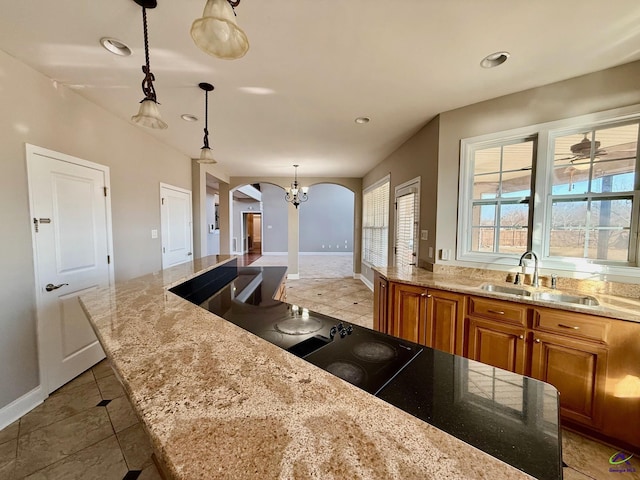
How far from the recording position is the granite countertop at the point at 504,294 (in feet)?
5.32

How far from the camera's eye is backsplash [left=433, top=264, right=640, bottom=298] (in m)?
1.92

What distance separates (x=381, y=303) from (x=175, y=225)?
336 centimetres

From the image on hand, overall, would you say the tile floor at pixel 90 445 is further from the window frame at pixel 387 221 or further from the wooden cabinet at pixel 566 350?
the window frame at pixel 387 221

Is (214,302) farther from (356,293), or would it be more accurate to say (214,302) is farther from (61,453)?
(356,293)

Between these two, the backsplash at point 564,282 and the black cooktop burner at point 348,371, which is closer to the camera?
the black cooktop burner at point 348,371

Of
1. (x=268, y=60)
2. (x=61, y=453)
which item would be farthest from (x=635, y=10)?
(x=61, y=453)

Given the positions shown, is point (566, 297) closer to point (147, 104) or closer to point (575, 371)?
point (575, 371)

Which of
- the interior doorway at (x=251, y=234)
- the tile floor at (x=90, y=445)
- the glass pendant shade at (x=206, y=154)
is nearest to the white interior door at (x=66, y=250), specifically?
the tile floor at (x=90, y=445)

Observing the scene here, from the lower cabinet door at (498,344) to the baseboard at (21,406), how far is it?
3.57 metres

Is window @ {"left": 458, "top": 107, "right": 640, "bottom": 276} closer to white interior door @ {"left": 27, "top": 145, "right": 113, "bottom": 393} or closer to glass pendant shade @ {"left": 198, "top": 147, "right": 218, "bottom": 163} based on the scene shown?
glass pendant shade @ {"left": 198, "top": 147, "right": 218, "bottom": 163}

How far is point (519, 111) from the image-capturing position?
7.75ft

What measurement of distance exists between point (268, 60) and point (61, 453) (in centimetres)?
303

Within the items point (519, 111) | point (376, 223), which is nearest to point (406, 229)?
point (376, 223)

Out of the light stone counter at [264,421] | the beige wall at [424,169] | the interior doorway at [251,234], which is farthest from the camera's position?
the interior doorway at [251,234]
